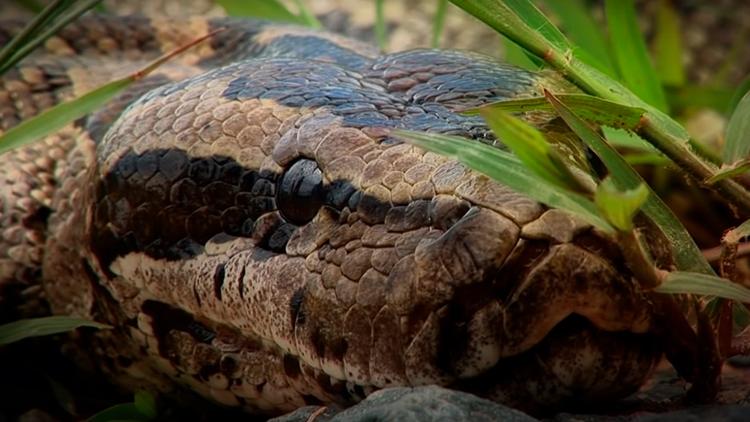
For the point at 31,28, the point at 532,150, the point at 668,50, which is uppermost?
the point at 31,28

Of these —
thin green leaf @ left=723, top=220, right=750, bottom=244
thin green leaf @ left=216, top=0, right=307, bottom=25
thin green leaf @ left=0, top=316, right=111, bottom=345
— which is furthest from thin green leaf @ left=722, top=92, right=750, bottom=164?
thin green leaf @ left=216, top=0, right=307, bottom=25

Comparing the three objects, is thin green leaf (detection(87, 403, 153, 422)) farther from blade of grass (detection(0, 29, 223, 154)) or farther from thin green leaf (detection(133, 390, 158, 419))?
blade of grass (detection(0, 29, 223, 154))

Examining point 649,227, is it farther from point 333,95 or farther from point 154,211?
point 154,211

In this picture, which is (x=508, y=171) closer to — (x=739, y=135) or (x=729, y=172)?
(x=729, y=172)

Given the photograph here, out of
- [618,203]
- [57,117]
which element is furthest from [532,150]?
[57,117]

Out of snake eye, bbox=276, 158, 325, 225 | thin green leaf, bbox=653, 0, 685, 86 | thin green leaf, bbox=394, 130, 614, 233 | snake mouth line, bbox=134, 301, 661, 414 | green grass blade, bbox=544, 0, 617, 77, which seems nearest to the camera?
thin green leaf, bbox=394, 130, 614, 233

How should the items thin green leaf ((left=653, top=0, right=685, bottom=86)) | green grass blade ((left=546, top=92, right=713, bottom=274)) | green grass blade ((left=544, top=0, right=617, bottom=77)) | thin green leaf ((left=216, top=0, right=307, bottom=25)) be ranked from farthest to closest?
1. thin green leaf ((left=653, top=0, right=685, bottom=86))
2. thin green leaf ((left=216, top=0, right=307, bottom=25))
3. green grass blade ((left=544, top=0, right=617, bottom=77))
4. green grass blade ((left=546, top=92, right=713, bottom=274))

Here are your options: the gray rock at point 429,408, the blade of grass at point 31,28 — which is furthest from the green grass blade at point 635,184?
the blade of grass at point 31,28
